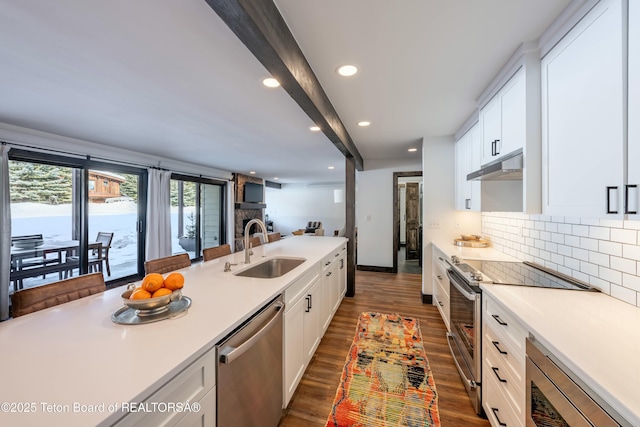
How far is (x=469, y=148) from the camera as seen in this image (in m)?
2.72

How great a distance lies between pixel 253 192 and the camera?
319 inches

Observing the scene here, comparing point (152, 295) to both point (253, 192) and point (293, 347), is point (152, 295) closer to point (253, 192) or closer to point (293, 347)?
point (293, 347)

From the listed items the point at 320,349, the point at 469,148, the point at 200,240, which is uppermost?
the point at 469,148

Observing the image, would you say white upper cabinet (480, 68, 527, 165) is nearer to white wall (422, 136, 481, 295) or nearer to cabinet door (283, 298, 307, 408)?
white wall (422, 136, 481, 295)

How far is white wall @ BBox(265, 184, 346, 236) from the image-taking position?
1049 centimetres

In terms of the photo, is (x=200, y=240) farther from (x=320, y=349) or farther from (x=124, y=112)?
(x=320, y=349)

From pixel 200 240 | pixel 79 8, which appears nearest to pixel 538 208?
pixel 79 8

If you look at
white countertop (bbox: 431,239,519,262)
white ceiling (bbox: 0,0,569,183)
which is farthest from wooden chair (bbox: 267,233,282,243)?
white countertop (bbox: 431,239,519,262)

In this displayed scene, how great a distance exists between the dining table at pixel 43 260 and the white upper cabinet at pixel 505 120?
5.58m

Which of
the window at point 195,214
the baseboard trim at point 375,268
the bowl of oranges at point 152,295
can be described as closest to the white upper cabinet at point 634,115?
the bowl of oranges at point 152,295

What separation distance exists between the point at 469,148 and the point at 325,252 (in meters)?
1.93

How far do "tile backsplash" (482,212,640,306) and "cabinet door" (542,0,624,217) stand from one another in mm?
326

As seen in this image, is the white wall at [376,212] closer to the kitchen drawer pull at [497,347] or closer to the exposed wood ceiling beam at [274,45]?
the exposed wood ceiling beam at [274,45]

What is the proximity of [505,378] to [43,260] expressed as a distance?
5456 millimetres
